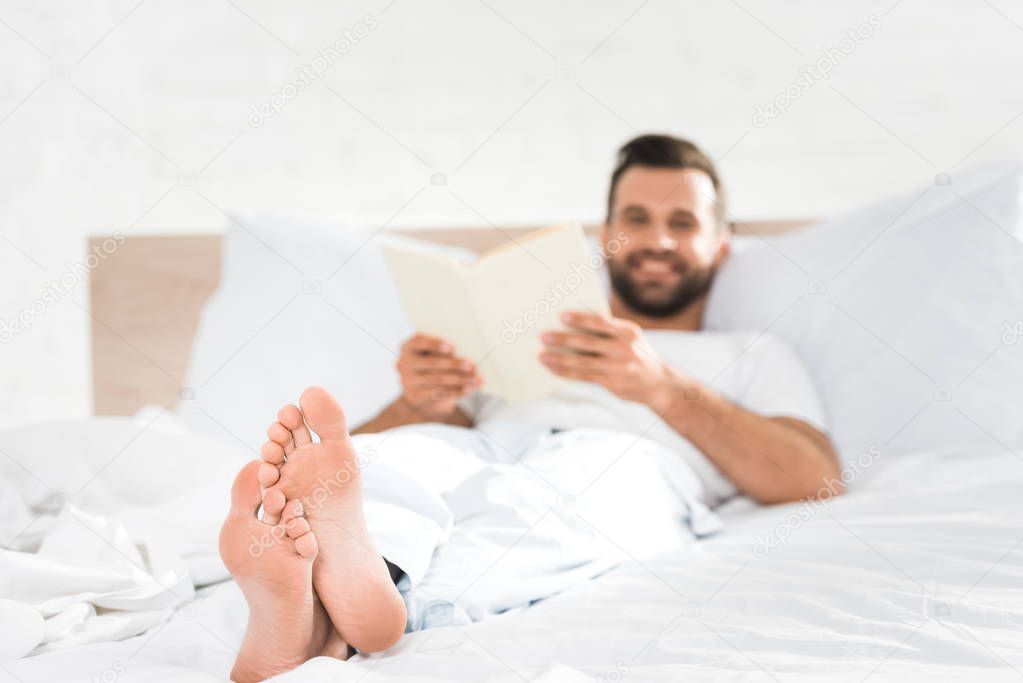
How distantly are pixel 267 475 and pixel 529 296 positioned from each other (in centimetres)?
48

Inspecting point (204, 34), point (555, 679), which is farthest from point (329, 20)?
point (555, 679)

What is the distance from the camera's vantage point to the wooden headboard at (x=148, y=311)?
6.33 ft

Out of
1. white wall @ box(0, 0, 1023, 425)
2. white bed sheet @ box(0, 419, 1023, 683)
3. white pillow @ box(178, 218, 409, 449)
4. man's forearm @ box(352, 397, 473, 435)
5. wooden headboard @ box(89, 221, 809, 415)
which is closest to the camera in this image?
white bed sheet @ box(0, 419, 1023, 683)

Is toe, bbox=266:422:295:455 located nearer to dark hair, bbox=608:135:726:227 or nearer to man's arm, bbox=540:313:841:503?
man's arm, bbox=540:313:841:503

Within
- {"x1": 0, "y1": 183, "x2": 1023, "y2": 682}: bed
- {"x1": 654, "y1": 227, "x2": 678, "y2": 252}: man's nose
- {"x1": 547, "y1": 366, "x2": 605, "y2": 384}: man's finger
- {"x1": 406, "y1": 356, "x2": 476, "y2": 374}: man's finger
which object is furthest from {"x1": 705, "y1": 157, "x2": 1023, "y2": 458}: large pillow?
{"x1": 406, "y1": 356, "x2": 476, "y2": 374}: man's finger

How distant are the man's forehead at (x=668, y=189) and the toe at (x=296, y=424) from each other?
3.21 feet

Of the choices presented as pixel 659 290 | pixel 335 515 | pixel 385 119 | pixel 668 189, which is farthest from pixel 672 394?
pixel 385 119

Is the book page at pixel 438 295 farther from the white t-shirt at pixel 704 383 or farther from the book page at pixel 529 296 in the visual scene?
the white t-shirt at pixel 704 383

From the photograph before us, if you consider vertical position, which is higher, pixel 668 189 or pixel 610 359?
pixel 668 189

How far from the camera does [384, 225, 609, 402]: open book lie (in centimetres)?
112

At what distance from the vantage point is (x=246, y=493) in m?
0.76

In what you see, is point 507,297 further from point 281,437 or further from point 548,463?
point 281,437

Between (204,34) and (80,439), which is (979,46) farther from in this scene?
(80,439)

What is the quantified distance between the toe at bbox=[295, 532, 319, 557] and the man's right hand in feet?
1.88
